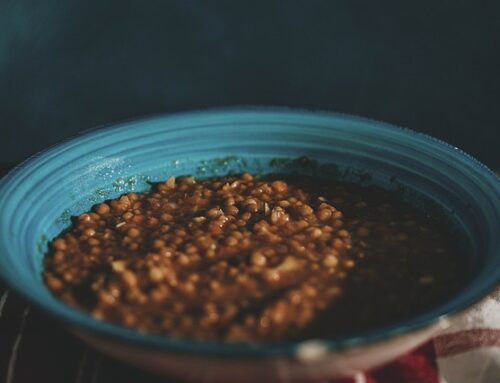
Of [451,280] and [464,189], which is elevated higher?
[464,189]

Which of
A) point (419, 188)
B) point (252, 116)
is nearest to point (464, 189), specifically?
point (419, 188)

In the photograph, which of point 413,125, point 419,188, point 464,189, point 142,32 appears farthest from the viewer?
point 413,125

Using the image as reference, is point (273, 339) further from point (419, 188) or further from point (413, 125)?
point (413, 125)

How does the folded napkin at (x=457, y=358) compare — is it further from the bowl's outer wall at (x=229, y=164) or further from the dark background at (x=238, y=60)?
the dark background at (x=238, y=60)

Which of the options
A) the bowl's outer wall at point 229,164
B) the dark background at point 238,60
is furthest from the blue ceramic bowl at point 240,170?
the dark background at point 238,60

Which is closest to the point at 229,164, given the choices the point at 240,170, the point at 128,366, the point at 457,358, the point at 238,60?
the point at 240,170

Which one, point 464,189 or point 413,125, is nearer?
point 464,189

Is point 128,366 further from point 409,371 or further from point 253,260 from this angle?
point 409,371

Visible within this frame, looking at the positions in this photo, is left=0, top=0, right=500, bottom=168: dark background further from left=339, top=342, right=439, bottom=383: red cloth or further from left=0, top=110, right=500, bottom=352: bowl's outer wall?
left=339, top=342, right=439, bottom=383: red cloth
